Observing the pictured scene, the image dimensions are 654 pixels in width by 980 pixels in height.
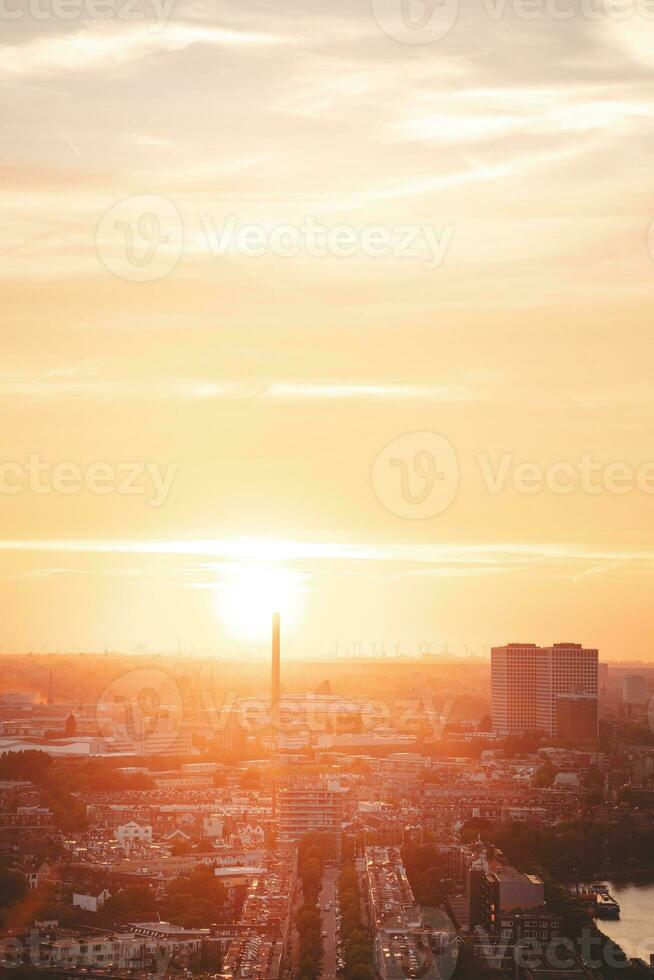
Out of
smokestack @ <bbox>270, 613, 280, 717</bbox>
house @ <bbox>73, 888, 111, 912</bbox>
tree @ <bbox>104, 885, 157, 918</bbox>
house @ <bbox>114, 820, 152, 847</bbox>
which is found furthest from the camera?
smokestack @ <bbox>270, 613, 280, 717</bbox>

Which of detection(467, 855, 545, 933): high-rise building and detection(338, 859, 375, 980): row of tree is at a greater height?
detection(467, 855, 545, 933): high-rise building

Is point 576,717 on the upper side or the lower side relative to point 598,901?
upper

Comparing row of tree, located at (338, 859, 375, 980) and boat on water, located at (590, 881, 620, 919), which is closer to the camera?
row of tree, located at (338, 859, 375, 980)

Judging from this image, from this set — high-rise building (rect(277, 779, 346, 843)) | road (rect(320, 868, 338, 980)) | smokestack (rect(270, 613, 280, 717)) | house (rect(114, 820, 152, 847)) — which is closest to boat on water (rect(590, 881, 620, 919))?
road (rect(320, 868, 338, 980))

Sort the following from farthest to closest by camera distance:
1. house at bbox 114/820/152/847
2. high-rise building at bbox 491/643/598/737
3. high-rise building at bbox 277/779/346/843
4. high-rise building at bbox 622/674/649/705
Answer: high-rise building at bbox 622/674/649/705 → high-rise building at bbox 491/643/598/737 → high-rise building at bbox 277/779/346/843 → house at bbox 114/820/152/847

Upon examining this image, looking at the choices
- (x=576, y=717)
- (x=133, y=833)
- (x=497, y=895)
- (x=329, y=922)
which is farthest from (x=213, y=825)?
(x=576, y=717)

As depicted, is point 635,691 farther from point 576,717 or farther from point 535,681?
point 576,717

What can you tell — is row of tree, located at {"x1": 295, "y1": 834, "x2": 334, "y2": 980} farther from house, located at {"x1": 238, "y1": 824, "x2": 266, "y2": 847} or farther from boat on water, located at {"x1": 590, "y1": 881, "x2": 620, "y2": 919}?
boat on water, located at {"x1": 590, "y1": 881, "x2": 620, "y2": 919}
